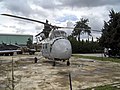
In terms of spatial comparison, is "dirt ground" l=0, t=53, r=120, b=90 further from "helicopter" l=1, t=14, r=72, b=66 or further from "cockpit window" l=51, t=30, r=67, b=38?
"cockpit window" l=51, t=30, r=67, b=38

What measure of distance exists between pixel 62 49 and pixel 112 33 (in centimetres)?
1725

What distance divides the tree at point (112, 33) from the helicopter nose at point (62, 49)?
15.3 metres

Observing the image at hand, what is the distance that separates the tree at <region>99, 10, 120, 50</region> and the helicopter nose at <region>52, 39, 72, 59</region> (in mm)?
15281

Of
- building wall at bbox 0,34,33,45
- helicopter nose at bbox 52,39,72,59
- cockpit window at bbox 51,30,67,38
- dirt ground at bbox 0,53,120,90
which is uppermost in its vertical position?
building wall at bbox 0,34,33,45

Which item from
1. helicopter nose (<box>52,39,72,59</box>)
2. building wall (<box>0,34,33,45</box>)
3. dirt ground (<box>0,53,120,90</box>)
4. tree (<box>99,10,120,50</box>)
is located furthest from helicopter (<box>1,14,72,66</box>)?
building wall (<box>0,34,33,45</box>)

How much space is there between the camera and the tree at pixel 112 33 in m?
32.5

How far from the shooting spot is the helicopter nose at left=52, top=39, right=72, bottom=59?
1803cm

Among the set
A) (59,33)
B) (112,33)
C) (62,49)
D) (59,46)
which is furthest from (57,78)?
(112,33)

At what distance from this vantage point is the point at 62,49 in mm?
18078

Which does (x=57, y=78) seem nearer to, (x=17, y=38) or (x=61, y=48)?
(x=61, y=48)

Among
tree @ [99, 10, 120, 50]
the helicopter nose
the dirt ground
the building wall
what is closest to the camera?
the dirt ground

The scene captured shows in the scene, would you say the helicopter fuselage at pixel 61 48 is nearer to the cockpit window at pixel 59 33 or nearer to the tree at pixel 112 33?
the cockpit window at pixel 59 33

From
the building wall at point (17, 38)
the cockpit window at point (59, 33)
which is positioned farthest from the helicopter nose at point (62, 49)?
the building wall at point (17, 38)

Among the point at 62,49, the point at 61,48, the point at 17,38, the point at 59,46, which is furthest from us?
the point at 17,38
